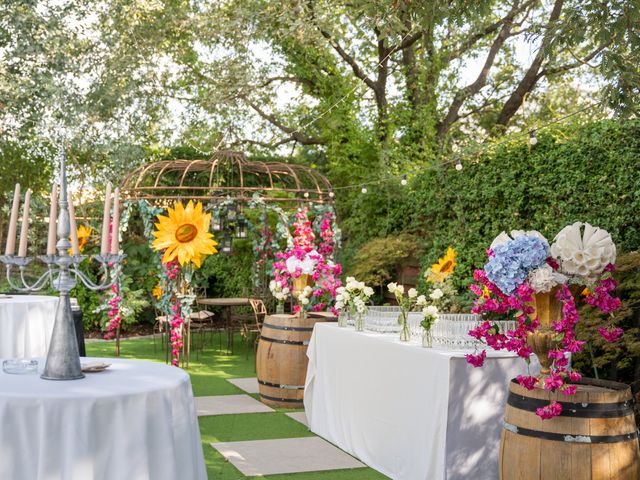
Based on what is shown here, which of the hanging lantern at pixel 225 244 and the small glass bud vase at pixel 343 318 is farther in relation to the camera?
the hanging lantern at pixel 225 244

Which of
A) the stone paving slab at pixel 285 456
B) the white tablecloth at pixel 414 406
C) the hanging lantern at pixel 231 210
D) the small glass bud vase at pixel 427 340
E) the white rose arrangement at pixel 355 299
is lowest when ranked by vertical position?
the stone paving slab at pixel 285 456

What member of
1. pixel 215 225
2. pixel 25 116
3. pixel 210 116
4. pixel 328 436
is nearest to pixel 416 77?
pixel 210 116

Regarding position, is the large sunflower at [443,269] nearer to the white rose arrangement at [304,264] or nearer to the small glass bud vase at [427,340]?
the white rose arrangement at [304,264]

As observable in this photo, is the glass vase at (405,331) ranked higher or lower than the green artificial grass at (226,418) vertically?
higher

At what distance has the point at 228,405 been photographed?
7.25m

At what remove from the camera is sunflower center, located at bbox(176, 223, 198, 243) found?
7.90 m

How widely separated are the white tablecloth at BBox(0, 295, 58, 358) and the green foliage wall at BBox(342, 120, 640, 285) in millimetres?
3972

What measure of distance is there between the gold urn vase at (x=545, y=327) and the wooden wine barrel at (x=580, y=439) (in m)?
0.25

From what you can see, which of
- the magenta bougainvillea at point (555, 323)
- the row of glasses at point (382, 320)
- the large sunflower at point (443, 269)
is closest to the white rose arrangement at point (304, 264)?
the large sunflower at point (443, 269)

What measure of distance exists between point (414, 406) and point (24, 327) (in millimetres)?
3274

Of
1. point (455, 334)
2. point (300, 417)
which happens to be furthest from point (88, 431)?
point (300, 417)

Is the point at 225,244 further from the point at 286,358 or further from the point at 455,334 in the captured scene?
the point at 455,334

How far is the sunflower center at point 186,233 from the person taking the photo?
7902mm

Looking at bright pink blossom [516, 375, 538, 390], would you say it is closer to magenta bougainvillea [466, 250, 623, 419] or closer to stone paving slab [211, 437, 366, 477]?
magenta bougainvillea [466, 250, 623, 419]
